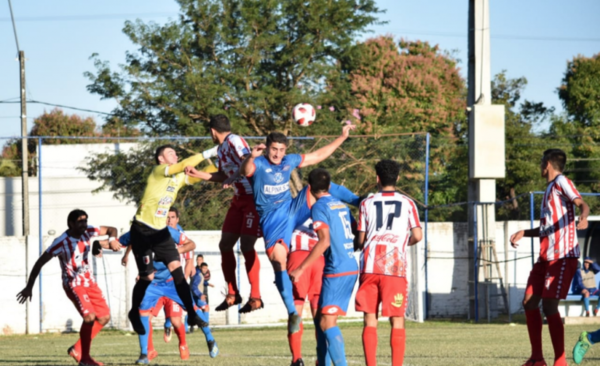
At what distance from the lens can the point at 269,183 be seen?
877 centimetres

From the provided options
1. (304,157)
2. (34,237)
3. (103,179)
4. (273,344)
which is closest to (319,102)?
(103,179)

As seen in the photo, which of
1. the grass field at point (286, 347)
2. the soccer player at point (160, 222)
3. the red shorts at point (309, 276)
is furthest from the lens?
the grass field at point (286, 347)

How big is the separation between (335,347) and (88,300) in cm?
500

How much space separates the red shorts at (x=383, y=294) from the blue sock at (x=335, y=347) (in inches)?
14.3

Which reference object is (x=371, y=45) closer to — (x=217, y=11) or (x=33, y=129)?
(x=217, y=11)

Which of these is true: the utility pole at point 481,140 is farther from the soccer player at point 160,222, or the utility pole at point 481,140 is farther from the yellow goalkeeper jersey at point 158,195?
the yellow goalkeeper jersey at point 158,195

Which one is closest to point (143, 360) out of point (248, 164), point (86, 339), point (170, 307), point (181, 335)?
point (181, 335)

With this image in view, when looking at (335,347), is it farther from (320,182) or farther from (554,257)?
(554,257)

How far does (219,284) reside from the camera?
20594 mm

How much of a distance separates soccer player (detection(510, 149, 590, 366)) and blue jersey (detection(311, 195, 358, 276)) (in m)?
2.29

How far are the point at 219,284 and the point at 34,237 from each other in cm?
486

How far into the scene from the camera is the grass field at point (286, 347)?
10.8 meters

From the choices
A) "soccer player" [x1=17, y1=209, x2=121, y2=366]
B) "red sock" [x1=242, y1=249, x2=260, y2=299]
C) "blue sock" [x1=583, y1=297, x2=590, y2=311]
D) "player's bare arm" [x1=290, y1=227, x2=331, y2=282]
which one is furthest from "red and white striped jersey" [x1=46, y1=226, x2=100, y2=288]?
"blue sock" [x1=583, y1=297, x2=590, y2=311]

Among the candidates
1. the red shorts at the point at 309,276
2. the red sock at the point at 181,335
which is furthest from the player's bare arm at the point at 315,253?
the red sock at the point at 181,335
